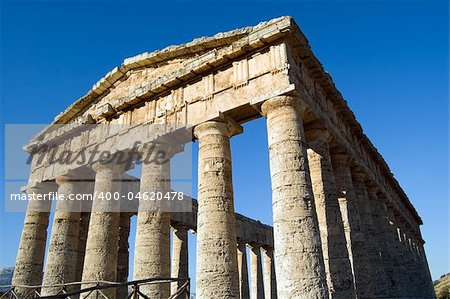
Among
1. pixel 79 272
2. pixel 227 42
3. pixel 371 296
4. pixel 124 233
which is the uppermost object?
pixel 227 42

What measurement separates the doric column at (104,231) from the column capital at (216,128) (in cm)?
444

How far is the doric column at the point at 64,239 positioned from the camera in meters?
14.6

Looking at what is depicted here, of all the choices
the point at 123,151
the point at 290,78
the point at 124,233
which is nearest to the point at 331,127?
the point at 290,78

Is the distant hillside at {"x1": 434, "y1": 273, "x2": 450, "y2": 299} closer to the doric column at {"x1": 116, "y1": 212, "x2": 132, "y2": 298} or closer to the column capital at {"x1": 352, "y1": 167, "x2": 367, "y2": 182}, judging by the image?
the column capital at {"x1": 352, "y1": 167, "x2": 367, "y2": 182}

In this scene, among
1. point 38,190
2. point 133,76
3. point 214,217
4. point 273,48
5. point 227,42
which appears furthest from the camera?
point 38,190

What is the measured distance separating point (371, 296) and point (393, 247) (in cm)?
664

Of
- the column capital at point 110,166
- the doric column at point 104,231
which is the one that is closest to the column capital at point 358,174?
the column capital at point 110,166

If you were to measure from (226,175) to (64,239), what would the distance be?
868cm

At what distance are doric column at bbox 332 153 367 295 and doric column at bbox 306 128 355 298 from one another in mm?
1940

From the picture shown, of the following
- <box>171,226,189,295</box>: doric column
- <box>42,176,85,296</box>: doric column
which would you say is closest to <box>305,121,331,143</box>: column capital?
<box>42,176,85,296</box>: doric column

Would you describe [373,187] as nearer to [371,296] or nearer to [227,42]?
[371,296]

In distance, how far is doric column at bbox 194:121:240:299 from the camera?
10.1 meters

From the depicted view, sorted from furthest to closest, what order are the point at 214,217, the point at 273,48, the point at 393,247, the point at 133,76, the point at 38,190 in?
the point at 393,247 → the point at 38,190 → the point at 133,76 → the point at 273,48 → the point at 214,217

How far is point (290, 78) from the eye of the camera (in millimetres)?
10922
